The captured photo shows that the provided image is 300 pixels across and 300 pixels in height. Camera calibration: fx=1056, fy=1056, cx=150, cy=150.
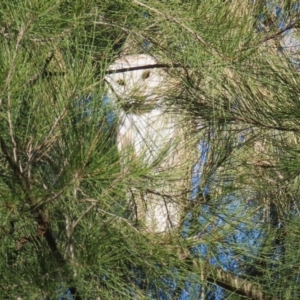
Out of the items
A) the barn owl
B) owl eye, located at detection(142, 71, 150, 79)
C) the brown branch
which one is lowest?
the brown branch

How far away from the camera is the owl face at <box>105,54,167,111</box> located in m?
1.58

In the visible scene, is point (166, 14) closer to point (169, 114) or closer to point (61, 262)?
point (169, 114)

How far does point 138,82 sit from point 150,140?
1.00ft

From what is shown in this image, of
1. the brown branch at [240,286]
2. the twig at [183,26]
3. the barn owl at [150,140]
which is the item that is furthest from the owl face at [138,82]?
the brown branch at [240,286]

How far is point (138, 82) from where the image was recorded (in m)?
1.68

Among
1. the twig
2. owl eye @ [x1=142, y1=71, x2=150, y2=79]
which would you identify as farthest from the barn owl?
the twig

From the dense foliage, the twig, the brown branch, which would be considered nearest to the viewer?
the dense foliage

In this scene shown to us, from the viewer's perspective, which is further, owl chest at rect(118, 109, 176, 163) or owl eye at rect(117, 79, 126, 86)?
owl eye at rect(117, 79, 126, 86)

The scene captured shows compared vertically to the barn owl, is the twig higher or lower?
higher

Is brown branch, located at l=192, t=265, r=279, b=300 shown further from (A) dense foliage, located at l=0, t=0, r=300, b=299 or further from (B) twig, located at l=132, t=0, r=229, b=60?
(B) twig, located at l=132, t=0, r=229, b=60

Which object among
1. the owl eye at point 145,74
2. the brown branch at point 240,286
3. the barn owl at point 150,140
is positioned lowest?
the brown branch at point 240,286

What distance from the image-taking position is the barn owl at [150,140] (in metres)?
1.34

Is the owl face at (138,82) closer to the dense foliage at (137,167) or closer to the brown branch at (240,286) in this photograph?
the dense foliage at (137,167)

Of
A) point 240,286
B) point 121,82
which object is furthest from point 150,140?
point 240,286
